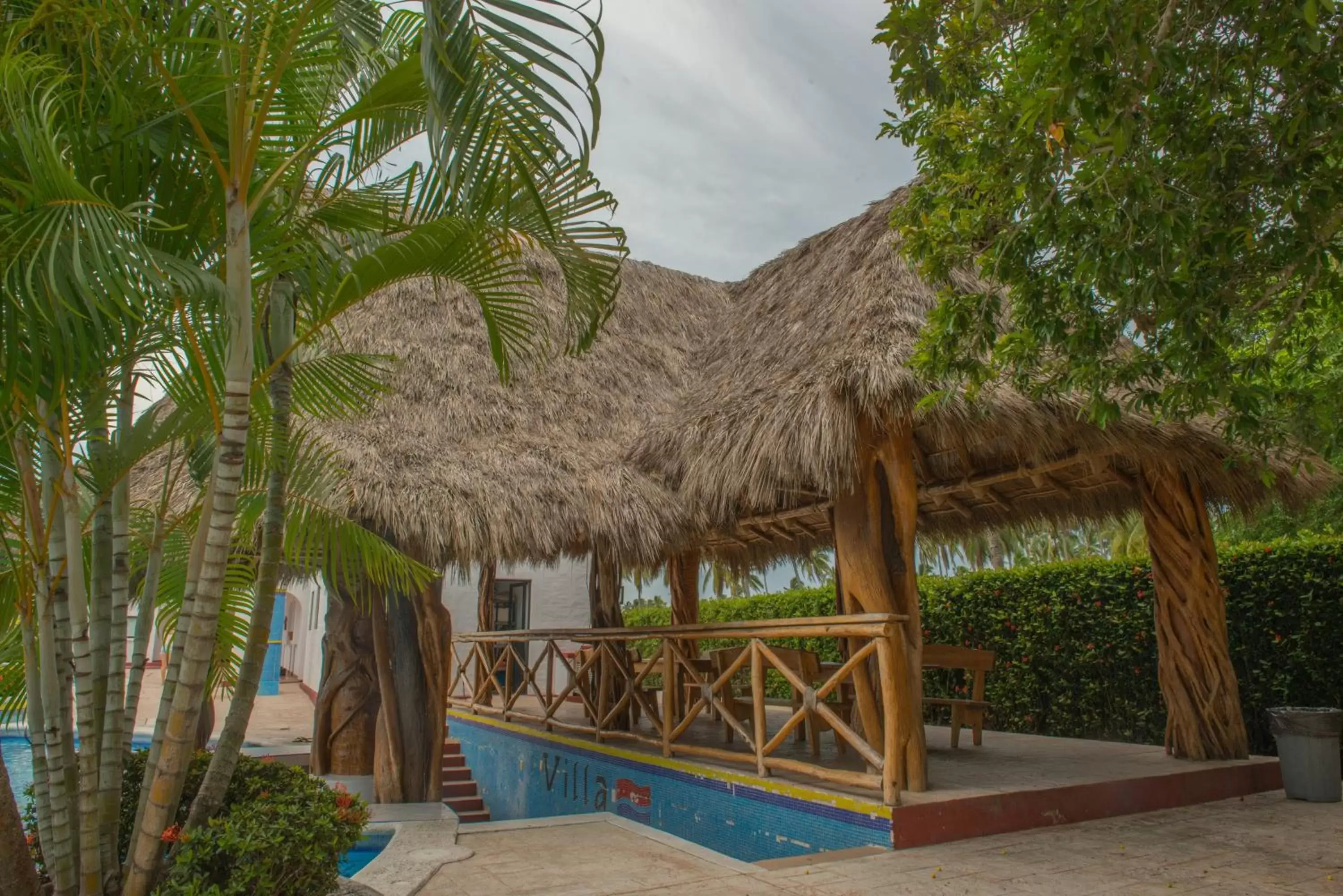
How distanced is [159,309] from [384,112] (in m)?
0.96

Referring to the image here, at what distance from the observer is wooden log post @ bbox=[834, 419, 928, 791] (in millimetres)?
5180

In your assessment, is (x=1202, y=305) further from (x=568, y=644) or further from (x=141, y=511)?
(x=568, y=644)

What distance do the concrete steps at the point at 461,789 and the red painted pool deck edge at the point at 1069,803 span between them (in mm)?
5426

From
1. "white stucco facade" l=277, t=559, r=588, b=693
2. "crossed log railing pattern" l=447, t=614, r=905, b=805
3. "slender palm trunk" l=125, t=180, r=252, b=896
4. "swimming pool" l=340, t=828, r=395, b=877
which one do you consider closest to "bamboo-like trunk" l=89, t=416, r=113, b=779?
"slender palm trunk" l=125, t=180, r=252, b=896

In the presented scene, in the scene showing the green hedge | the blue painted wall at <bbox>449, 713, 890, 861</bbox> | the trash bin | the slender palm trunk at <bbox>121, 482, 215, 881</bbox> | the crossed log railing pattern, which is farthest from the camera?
the green hedge

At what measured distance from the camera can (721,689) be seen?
20.5 ft

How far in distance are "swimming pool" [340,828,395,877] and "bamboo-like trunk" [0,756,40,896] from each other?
3.04 meters

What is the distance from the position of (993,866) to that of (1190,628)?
3.07 metres

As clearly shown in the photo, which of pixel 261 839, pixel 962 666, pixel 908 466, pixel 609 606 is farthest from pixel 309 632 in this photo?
pixel 261 839

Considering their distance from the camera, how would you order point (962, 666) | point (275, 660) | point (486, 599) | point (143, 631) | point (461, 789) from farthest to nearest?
point (275, 660), point (486, 599), point (461, 789), point (962, 666), point (143, 631)

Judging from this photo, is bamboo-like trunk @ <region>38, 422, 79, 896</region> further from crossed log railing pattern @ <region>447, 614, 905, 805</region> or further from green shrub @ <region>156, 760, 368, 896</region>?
crossed log railing pattern @ <region>447, 614, 905, 805</region>

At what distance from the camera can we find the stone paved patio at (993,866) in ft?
12.1

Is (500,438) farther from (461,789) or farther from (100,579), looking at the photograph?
(100,579)

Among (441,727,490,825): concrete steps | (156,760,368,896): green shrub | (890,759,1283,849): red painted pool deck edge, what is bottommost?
(441,727,490,825): concrete steps
